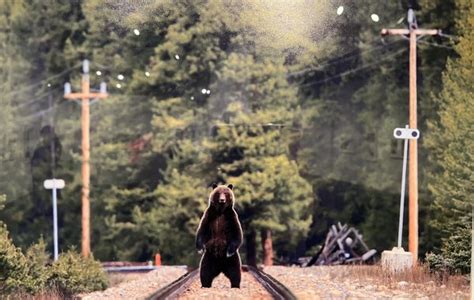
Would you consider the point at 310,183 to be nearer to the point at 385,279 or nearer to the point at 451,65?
the point at 385,279

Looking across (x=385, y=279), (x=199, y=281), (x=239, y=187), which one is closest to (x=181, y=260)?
(x=199, y=281)

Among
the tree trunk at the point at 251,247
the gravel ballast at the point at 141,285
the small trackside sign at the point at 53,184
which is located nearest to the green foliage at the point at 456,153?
the tree trunk at the point at 251,247

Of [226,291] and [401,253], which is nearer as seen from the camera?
[226,291]

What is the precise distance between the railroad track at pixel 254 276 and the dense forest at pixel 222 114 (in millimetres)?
67

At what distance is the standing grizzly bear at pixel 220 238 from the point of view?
3.16 metres

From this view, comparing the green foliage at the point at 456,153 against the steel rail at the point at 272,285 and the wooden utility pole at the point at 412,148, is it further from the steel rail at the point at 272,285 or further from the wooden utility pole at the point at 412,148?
the steel rail at the point at 272,285

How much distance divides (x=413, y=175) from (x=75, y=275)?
155 cm

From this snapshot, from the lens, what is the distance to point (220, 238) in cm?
317

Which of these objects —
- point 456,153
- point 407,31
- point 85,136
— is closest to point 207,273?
point 85,136

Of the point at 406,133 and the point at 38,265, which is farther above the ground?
the point at 406,133

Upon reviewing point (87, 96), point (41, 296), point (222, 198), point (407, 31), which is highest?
point (407, 31)

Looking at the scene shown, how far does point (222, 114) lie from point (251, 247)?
60 cm

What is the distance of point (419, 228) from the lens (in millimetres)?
3289

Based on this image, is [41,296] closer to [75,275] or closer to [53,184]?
[75,275]
